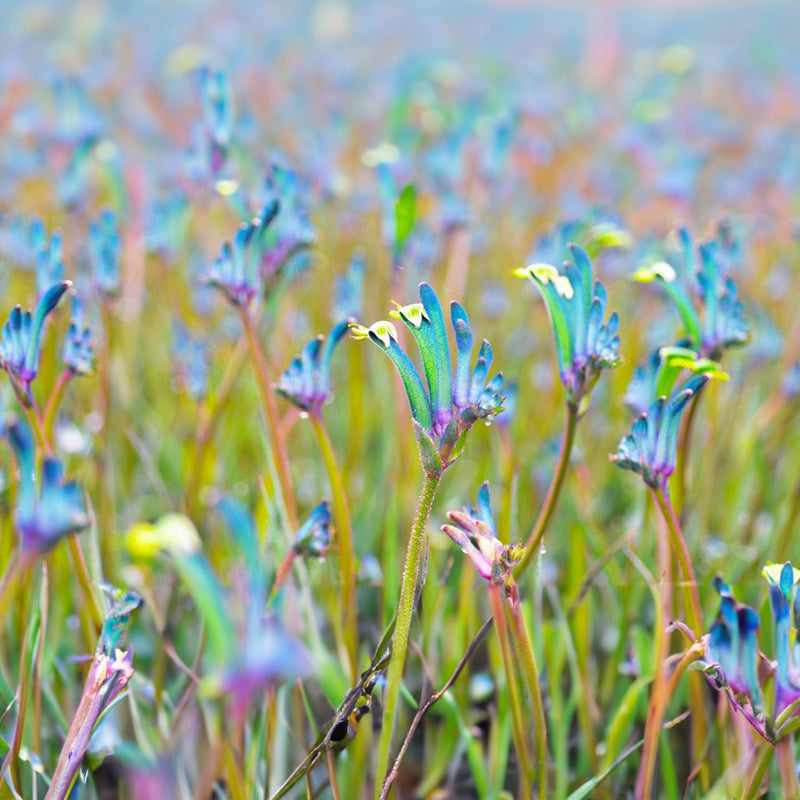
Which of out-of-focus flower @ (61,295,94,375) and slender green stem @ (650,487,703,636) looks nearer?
slender green stem @ (650,487,703,636)

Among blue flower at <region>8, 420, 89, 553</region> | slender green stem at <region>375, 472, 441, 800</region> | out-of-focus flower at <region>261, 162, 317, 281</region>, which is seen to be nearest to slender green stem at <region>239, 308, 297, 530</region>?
out-of-focus flower at <region>261, 162, 317, 281</region>

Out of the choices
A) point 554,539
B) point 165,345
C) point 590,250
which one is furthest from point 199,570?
point 165,345

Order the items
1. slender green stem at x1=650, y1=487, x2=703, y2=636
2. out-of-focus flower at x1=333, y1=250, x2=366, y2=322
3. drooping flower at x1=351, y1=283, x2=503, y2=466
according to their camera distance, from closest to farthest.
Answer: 1. drooping flower at x1=351, y1=283, x2=503, y2=466
2. slender green stem at x1=650, y1=487, x2=703, y2=636
3. out-of-focus flower at x1=333, y1=250, x2=366, y2=322

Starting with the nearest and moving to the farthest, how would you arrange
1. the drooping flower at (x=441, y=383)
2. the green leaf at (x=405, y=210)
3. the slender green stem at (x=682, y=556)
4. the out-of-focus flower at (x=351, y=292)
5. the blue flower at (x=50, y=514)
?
the blue flower at (x=50, y=514), the drooping flower at (x=441, y=383), the slender green stem at (x=682, y=556), the green leaf at (x=405, y=210), the out-of-focus flower at (x=351, y=292)

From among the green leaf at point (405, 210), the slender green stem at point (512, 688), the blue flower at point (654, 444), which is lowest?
the slender green stem at point (512, 688)

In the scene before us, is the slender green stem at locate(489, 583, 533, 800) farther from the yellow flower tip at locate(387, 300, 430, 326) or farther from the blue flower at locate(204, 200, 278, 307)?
the blue flower at locate(204, 200, 278, 307)

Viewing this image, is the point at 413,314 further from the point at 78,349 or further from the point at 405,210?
the point at 78,349

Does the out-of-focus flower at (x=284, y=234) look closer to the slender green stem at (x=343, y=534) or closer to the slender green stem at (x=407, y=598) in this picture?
the slender green stem at (x=343, y=534)

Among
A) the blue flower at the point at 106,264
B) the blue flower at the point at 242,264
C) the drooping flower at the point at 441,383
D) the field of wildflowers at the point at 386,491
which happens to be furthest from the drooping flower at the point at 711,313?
the blue flower at the point at 106,264

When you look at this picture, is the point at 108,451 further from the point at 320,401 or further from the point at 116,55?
the point at 116,55
